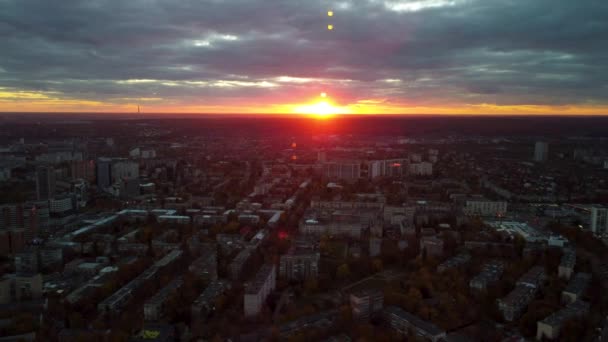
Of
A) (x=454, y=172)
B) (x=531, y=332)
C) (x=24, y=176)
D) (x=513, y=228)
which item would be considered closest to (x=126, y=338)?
(x=531, y=332)

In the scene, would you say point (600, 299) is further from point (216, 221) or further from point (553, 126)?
point (553, 126)

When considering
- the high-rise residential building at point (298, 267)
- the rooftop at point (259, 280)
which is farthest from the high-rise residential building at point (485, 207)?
the rooftop at point (259, 280)

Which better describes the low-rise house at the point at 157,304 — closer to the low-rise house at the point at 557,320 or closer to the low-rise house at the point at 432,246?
the low-rise house at the point at 432,246

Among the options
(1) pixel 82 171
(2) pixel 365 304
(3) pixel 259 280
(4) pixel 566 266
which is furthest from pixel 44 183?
(4) pixel 566 266

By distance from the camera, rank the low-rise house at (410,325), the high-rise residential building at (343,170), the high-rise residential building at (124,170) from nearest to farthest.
→ the low-rise house at (410,325) → the high-rise residential building at (124,170) → the high-rise residential building at (343,170)

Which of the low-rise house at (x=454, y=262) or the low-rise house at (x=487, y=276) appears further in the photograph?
the low-rise house at (x=454, y=262)

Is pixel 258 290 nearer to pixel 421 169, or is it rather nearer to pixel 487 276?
pixel 487 276

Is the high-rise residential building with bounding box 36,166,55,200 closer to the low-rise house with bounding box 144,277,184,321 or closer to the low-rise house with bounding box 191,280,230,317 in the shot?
the low-rise house with bounding box 144,277,184,321
